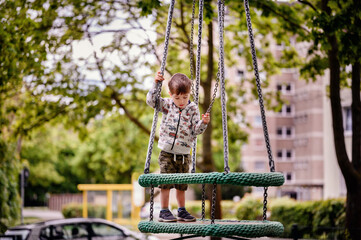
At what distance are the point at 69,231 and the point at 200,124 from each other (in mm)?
10741

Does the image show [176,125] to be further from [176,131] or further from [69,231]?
[69,231]

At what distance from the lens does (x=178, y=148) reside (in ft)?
17.4

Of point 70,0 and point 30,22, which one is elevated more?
point 70,0

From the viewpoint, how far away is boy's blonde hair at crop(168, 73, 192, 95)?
16.6 ft

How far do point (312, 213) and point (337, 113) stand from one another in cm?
899

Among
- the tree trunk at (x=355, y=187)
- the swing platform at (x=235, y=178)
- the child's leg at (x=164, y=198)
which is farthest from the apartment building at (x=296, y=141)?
the swing platform at (x=235, y=178)

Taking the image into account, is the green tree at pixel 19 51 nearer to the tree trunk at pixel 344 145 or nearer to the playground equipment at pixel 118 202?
the tree trunk at pixel 344 145

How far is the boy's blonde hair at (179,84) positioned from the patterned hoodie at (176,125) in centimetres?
19

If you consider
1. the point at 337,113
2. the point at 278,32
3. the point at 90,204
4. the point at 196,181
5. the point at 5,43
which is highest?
the point at 278,32

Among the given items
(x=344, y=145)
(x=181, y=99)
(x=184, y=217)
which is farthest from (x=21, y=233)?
(x=181, y=99)

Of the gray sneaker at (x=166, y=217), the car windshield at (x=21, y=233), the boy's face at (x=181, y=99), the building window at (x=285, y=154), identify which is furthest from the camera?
the building window at (x=285, y=154)

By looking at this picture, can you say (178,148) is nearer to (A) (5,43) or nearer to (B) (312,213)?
(A) (5,43)

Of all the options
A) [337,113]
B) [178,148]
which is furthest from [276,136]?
[178,148]

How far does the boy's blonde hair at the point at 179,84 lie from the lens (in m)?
5.05
